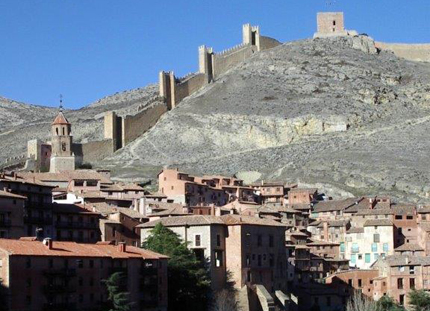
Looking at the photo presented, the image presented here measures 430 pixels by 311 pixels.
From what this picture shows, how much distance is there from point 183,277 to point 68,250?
384 inches

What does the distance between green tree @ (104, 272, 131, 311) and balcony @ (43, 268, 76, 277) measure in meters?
2.51

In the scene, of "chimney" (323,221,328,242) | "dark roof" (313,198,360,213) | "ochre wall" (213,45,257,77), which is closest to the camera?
"chimney" (323,221,328,242)

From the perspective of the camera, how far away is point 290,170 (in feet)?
429

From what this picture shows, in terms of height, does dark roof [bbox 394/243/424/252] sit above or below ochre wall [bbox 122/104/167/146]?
below

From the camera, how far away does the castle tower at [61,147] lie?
12744 cm

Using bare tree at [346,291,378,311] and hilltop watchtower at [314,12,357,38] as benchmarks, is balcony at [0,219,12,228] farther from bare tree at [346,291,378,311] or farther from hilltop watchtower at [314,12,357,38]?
hilltop watchtower at [314,12,357,38]

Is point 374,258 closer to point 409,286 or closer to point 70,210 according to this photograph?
point 409,286

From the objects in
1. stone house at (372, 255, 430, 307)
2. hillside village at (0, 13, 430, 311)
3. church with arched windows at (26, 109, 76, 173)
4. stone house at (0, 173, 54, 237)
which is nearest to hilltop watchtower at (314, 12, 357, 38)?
hillside village at (0, 13, 430, 311)

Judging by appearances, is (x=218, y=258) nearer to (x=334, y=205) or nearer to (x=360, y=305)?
(x=360, y=305)

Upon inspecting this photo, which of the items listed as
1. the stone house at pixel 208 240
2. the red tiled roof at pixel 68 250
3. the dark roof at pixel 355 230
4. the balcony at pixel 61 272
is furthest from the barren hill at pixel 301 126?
the balcony at pixel 61 272

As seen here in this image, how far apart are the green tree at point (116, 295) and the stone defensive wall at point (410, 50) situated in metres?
130

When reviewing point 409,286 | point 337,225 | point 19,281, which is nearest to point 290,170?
point 337,225

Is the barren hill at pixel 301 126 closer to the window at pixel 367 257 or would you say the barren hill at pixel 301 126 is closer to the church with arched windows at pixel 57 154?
the church with arched windows at pixel 57 154

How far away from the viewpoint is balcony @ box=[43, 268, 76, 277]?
61062mm
